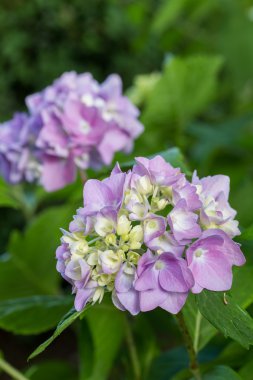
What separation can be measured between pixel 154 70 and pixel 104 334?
196 centimetres

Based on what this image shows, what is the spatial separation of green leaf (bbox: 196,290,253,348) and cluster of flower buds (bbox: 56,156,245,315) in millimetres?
22

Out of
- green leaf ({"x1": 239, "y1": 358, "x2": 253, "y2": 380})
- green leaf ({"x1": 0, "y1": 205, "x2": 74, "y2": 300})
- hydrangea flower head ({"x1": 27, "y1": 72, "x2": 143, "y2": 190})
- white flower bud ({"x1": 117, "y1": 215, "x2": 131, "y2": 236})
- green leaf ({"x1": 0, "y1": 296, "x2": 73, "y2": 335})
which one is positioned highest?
hydrangea flower head ({"x1": 27, "y1": 72, "x2": 143, "y2": 190})

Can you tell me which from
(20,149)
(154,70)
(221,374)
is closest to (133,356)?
(221,374)

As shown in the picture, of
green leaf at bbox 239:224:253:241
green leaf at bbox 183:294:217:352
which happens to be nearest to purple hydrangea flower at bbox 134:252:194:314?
green leaf at bbox 239:224:253:241

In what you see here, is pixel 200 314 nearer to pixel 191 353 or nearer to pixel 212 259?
pixel 191 353

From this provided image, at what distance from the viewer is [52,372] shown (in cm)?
105

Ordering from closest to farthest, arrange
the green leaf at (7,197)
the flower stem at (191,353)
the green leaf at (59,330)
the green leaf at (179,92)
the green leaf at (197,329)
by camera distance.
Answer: the green leaf at (59,330)
the flower stem at (191,353)
the green leaf at (197,329)
the green leaf at (7,197)
the green leaf at (179,92)

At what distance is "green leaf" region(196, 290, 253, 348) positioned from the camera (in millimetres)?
575

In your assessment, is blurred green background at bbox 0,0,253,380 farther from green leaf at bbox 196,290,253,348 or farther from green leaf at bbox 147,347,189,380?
green leaf at bbox 196,290,253,348

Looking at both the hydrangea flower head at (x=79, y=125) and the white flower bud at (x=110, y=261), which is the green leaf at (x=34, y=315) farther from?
the white flower bud at (x=110, y=261)

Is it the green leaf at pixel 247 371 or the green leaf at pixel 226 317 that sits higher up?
the green leaf at pixel 226 317

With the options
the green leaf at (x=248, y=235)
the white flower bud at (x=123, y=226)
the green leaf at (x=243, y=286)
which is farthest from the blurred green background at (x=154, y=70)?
the white flower bud at (x=123, y=226)

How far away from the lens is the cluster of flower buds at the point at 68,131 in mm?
1018

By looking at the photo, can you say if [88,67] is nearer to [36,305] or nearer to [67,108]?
[67,108]
